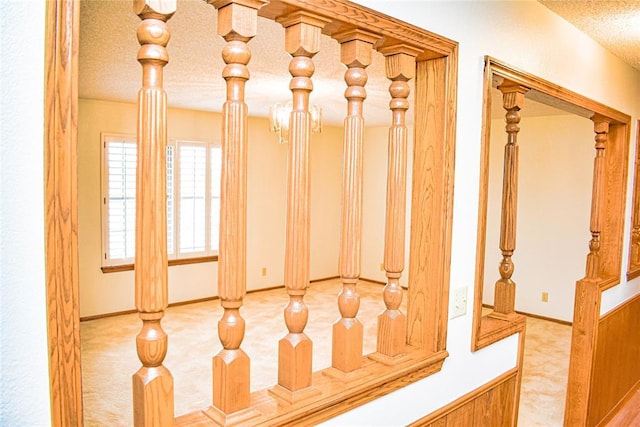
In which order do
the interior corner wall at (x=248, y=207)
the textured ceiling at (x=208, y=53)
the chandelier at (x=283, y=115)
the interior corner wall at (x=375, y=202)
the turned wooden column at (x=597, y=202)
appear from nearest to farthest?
the textured ceiling at (x=208, y=53) → the turned wooden column at (x=597, y=202) → the chandelier at (x=283, y=115) → the interior corner wall at (x=248, y=207) → the interior corner wall at (x=375, y=202)

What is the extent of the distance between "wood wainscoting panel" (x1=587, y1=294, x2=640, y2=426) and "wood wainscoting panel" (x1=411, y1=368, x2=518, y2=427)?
1.23 metres

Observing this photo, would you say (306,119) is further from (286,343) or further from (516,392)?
(516,392)

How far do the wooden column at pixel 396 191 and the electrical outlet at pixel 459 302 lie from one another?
0.29m

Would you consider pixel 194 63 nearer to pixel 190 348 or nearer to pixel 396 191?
pixel 396 191

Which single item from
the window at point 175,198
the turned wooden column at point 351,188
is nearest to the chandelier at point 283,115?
the window at point 175,198

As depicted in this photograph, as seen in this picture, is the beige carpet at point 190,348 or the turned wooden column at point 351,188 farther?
the beige carpet at point 190,348

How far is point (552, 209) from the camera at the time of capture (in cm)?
577

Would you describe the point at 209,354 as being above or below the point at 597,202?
below

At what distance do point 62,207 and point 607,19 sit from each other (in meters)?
2.65

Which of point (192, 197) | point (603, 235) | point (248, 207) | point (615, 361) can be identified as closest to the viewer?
point (603, 235)

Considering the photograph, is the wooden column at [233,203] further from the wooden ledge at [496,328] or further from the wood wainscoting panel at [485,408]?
the wooden ledge at [496,328]

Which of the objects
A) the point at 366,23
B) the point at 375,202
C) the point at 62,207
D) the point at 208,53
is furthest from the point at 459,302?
the point at 375,202

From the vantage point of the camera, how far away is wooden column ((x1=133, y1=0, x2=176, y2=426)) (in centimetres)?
91

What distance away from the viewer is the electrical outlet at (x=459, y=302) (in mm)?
1716
